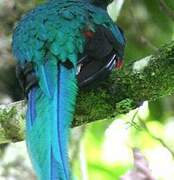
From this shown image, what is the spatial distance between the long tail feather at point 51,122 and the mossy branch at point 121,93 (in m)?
0.23

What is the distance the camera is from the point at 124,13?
470cm

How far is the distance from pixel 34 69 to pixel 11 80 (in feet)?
3.30

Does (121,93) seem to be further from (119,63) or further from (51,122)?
(51,122)

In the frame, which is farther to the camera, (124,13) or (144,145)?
(144,145)

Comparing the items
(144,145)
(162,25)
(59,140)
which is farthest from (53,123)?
(144,145)

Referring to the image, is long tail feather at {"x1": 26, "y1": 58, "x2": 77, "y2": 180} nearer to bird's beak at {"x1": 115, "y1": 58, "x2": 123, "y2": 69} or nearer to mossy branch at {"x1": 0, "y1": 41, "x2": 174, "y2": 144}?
mossy branch at {"x1": 0, "y1": 41, "x2": 174, "y2": 144}

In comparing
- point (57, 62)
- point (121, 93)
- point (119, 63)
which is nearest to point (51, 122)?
point (57, 62)

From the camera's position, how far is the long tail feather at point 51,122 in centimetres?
264

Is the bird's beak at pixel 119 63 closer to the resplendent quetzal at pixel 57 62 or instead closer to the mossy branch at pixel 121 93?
the resplendent quetzal at pixel 57 62

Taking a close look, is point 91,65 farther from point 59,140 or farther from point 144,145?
point 144,145

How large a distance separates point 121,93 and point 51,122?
513mm

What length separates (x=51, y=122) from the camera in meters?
2.82

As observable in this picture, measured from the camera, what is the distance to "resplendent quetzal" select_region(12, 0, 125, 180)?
2734 mm

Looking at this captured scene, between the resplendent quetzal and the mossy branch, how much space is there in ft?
0.38
